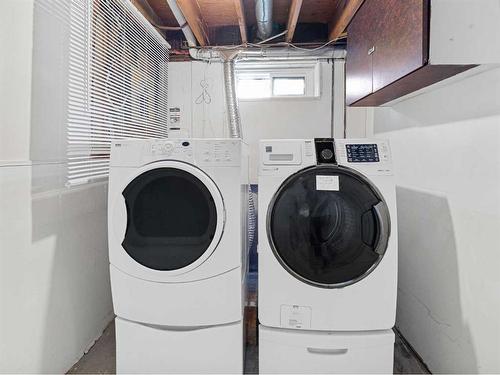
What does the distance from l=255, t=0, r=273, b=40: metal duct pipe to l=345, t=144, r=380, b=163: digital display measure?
1.31 m

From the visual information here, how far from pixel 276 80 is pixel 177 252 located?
6.86ft

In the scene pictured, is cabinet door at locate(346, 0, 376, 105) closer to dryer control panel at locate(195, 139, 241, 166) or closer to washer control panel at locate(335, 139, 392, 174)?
washer control panel at locate(335, 139, 392, 174)

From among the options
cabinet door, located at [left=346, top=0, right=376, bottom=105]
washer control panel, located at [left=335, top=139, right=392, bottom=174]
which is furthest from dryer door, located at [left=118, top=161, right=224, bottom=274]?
cabinet door, located at [left=346, top=0, right=376, bottom=105]

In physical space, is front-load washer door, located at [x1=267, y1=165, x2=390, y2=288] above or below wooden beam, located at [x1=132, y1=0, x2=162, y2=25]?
below

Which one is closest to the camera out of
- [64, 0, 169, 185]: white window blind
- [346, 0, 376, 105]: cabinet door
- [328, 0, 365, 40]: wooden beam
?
[64, 0, 169, 185]: white window blind

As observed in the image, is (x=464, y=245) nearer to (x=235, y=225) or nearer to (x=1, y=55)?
(x=235, y=225)

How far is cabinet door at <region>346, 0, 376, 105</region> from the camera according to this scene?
176 cm

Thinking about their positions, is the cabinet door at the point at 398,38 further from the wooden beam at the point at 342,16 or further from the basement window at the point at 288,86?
the basement window at the point at 288,86

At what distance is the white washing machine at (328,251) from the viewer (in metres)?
1.43

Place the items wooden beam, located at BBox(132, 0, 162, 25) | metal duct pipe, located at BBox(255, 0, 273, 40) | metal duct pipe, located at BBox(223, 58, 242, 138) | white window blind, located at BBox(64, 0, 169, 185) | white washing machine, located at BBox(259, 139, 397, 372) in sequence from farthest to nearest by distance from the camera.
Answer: metal duct pipe, located at BBox(223, 58, 242, 138) → wooden beam, located at BBox(132, 0, 162, 25) → metal duct pipe, located at BBox(255, 0, 273, 40) → white window blind, located at BBox(64, 0, 169, 185) → white washing machine, located at BBox(259, 139, 397, 372)

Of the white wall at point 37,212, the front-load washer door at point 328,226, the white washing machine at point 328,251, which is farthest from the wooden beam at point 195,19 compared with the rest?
the front-load washer door at point 328,226

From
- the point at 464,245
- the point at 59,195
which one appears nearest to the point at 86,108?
the point at 59,195

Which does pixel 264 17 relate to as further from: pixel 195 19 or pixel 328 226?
pixel 328 226

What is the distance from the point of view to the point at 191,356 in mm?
1484
